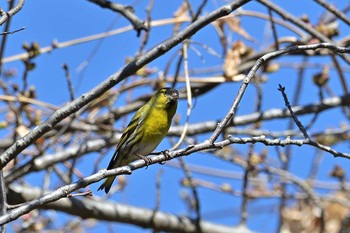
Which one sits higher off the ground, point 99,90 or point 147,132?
point 147,132

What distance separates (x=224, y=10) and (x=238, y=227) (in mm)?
2024

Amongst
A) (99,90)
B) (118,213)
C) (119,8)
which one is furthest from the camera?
(118,213)

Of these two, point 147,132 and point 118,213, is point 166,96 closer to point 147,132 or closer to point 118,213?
point 147,132

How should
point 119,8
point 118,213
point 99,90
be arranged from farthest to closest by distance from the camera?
1. point 118,213
2. point 119,8
3. point 99,90

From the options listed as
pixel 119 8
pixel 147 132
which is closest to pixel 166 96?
pixel 147 132

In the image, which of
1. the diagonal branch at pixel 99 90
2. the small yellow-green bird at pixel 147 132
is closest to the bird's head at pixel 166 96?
the small yellow-green bird at pixel 147 132

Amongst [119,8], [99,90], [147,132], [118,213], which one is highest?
[119,8]

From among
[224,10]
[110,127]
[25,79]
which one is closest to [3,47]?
[25,79]

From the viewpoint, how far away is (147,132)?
397 centimetres

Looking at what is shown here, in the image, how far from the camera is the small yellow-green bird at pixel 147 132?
13.0ft

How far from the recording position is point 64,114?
2855 mm

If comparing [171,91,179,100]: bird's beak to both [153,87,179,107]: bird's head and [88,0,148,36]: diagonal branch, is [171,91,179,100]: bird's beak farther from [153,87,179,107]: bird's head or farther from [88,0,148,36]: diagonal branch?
[88,0,148,36]: diagonal branch

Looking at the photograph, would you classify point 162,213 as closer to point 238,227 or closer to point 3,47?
point 238,227

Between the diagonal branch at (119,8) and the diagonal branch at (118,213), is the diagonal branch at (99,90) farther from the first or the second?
the diagonal branch at (118,213)
